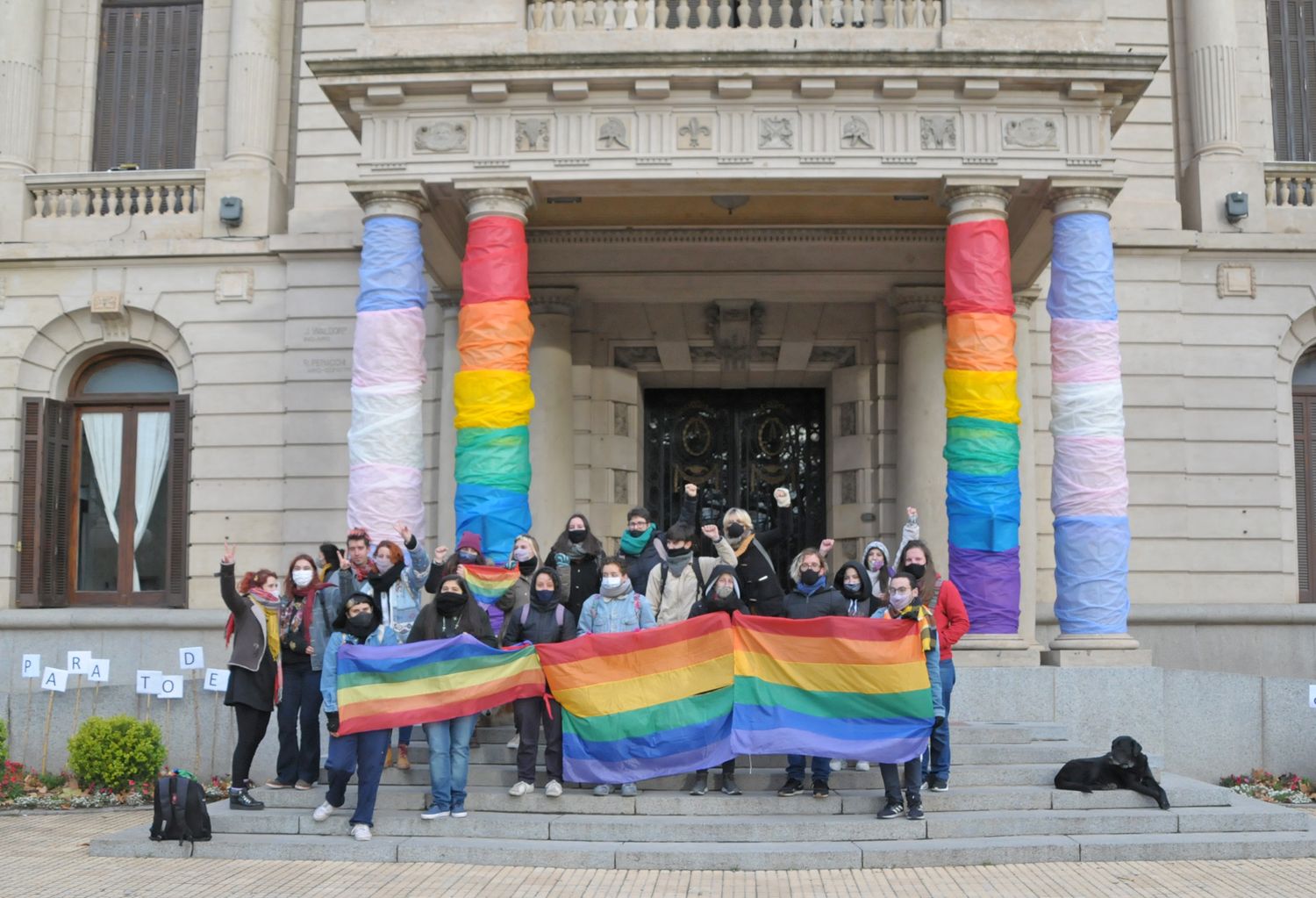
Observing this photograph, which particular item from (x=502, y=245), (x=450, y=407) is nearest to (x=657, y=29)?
(x=502, y=245)

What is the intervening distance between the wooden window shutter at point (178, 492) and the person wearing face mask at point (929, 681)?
39.0ft

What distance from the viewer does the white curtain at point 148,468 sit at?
68.6ft

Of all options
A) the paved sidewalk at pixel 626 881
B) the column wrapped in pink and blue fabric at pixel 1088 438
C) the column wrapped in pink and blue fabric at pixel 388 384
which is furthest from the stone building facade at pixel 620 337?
the paved sidewalk at pixel 626 881

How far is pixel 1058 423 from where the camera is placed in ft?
53.0

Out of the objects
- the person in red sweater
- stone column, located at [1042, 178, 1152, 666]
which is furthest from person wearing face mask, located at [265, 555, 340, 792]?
stone column, located at [1042, 178, 1152, 666]

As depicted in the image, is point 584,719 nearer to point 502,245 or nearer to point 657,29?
point 502,245

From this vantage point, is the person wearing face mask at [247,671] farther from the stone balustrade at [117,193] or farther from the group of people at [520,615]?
the stone balustrade at [117,193]

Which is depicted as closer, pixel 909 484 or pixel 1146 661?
pixel 1146 661

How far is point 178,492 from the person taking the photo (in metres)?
20.6

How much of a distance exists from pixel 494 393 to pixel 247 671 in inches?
170

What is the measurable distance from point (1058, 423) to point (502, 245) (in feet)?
21.7

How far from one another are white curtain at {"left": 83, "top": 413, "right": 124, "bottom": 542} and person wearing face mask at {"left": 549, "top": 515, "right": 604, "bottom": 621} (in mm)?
10191

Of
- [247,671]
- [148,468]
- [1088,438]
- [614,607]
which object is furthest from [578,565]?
[148,468]

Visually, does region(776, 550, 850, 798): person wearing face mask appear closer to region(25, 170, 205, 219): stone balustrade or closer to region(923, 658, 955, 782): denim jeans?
region(923, 658, 955, 782): denim jeans
